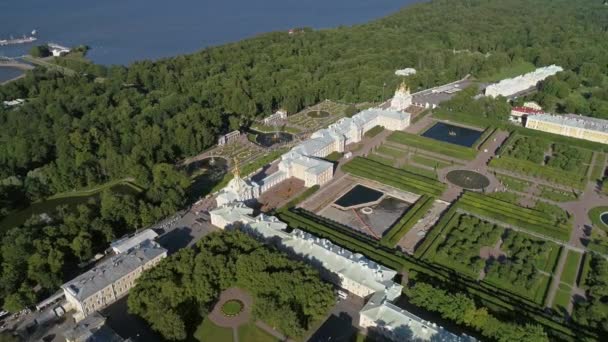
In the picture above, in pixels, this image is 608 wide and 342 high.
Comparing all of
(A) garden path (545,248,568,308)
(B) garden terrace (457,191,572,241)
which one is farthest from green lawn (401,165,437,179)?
(A) garden path (545,248,568,308)

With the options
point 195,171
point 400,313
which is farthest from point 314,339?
point 195,171

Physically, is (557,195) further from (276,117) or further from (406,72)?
(406,72)

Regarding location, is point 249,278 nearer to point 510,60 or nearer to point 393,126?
point 393,126

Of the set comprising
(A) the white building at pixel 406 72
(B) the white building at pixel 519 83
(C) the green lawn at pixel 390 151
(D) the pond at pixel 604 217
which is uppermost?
(A) the white building at pixel 406 72

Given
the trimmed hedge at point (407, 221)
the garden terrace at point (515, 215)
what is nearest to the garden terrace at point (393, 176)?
the trimmed hedge at point (407, 221)

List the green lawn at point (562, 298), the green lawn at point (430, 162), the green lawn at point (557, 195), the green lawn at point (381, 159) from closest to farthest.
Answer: the green lawn at point (562, 298)
the green lawn at point (557, 195)
the green lawn at point (430, 162)
the green lawn at point (381, 159)

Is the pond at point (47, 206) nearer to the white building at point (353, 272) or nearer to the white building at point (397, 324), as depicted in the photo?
the white building at point (353, 272)

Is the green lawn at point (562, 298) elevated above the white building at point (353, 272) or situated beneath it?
situated beneath
